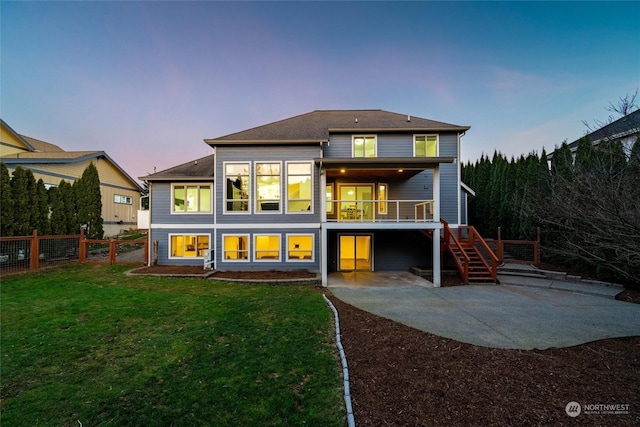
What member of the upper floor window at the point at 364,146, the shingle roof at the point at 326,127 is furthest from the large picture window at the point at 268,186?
the upper floor window at the point at 364,146

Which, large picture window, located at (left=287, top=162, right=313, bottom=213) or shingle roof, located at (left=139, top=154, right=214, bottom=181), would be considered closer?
large picture window, located at (left=287, top=162, right=313, bottom=213)

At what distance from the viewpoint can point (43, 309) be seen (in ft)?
21.0

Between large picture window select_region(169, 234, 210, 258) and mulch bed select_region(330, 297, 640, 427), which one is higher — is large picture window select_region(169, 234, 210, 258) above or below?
above

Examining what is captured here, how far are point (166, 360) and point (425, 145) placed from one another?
43.3 ft

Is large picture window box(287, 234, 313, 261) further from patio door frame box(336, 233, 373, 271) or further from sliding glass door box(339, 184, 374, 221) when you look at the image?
sliding glass door box(339, 184, 374, 221)

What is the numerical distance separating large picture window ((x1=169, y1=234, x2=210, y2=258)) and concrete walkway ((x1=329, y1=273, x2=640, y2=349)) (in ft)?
22.4

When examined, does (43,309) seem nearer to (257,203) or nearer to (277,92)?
(257,203)

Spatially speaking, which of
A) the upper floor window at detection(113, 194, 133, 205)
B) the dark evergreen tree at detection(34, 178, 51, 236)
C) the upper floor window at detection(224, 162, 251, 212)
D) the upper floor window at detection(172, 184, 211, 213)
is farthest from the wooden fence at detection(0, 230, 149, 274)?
the upper floor window at detection(113, 194, 133, 205)

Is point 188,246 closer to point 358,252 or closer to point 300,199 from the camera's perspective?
point 300,199

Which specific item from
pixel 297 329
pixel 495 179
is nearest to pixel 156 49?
pixel 297 329

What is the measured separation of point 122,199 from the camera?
25.4 m

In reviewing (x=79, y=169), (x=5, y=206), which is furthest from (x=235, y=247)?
(x=79, y=169)

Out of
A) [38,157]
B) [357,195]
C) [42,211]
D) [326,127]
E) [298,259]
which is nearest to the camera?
[298,259]

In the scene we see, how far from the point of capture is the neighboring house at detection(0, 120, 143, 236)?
18.2 meters
